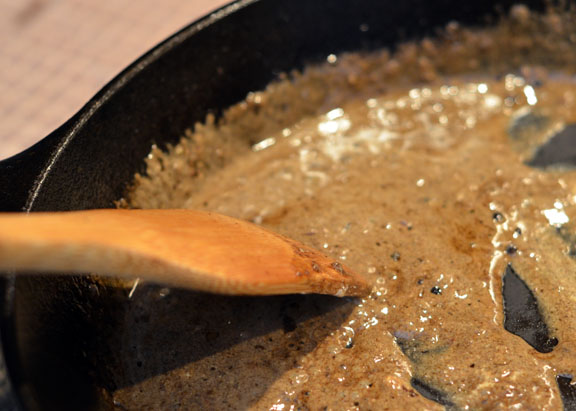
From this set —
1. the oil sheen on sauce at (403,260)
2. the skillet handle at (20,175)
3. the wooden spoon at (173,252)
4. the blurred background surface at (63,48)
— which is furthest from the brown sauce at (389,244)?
the blurred background surface at (63,48)

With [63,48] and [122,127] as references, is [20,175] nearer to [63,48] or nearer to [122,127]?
[122,127]

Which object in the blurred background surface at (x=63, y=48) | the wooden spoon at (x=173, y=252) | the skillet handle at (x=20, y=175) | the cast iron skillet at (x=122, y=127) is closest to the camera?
the wooden spoon at (x=173, y=252)

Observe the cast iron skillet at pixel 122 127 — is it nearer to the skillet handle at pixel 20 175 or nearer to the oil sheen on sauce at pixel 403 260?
the skillet handle at pixel 20 175

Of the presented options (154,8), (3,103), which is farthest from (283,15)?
(3,103)

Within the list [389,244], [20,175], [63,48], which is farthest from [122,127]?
[63,48]

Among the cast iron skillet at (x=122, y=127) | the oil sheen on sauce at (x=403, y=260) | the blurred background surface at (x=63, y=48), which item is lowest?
the oil sheen on sauce at (x=403, y=260)

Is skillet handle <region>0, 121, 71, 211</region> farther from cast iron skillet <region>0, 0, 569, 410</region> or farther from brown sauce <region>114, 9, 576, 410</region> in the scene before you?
brown sauce <region>114, 9, 576, 410</region>

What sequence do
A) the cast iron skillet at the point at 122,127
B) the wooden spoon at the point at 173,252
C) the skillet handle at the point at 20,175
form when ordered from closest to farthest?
the wooden spoon at the point at 173,252 → the cast iron skillet at the point at 122,127 → the skillet handle at the point at 20,175

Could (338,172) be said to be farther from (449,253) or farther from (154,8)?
(154,8)
